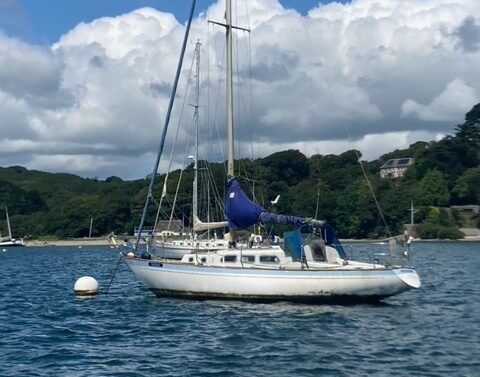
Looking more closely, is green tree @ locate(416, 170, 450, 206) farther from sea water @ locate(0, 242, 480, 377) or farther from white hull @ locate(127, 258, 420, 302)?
white hull @ locate(127, 258, 420, 302)

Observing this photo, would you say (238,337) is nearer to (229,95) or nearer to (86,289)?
(229,95)

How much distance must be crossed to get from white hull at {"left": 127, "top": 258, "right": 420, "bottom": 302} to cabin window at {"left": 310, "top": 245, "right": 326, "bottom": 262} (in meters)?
1.88

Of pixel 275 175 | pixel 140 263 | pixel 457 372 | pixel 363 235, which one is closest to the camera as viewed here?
pixel 457 372

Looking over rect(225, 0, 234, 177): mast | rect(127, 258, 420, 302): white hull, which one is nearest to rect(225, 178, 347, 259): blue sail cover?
rect(225, 0, 234, 177): mast

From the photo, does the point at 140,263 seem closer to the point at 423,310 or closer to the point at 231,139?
the point at 231,139

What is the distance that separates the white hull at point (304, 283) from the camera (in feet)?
124

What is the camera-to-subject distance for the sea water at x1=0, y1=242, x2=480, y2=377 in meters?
26.0

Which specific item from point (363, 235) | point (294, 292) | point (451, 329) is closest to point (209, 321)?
point (294, 292)

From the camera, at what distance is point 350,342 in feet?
97.5

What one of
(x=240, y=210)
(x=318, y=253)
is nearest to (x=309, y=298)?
(x=318, y=253)

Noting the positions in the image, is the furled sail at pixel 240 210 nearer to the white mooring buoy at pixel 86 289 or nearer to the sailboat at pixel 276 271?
the sailboat at pixel 276 271

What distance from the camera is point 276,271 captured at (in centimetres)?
3812

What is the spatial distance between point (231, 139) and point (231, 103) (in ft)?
6.66

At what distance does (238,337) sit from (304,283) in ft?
25.0
